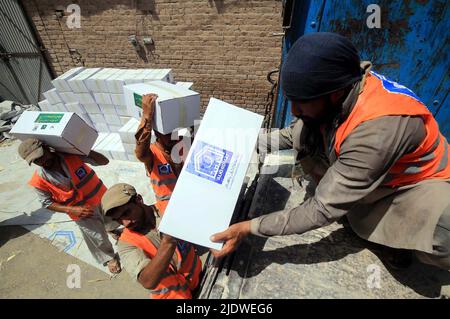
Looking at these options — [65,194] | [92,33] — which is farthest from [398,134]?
[92,33]

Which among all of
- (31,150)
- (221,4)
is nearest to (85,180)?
(31,150)

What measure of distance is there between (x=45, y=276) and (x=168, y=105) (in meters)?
2.95

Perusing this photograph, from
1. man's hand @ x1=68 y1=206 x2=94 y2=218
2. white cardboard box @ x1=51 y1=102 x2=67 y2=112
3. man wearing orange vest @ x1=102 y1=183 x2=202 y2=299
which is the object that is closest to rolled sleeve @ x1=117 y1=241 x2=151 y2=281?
man wearing orange vest @ x1=102 y1=183 x2=202 y2=299

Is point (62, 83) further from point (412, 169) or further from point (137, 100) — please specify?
point (412, 169)

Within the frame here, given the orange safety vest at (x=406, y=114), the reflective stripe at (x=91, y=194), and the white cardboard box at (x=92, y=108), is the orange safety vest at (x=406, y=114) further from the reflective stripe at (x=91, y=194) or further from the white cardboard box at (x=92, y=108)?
the white cardboard box at (x=92, y=108)

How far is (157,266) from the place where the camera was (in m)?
1.61

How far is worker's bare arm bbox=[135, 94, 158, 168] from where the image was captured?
2.01 metres

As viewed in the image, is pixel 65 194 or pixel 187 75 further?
pixel 187 75

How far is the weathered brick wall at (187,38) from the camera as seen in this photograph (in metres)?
4.78

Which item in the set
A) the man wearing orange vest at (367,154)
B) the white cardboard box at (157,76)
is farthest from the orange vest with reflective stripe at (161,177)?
the white cardboard box at (157,76)

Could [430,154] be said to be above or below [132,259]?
above

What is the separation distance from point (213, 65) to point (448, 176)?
4.84 metres

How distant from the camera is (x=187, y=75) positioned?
5.73 metres

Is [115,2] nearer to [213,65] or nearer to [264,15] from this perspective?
[213,65]
